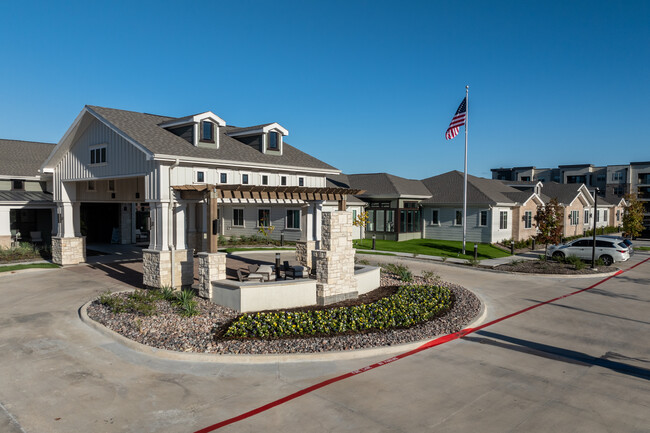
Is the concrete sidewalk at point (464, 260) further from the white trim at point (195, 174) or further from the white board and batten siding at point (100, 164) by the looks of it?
the white board and batten siding at point (100, 164)

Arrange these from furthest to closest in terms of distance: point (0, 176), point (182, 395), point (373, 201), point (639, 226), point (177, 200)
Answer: point (639, 226) < point (373, 201) < point (0, 176) < point (177, 200) < point (182, 395)

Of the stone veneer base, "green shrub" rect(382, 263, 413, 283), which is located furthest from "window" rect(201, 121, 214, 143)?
"green shrub" rect(382, 263, 413, 283)

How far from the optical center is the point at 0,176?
27.1m

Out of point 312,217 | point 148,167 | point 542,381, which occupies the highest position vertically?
point 148,167

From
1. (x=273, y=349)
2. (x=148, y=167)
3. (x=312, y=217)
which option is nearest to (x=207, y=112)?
(x=148, y=167)

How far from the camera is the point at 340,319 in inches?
492

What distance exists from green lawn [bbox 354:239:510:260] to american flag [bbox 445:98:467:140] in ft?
25.6

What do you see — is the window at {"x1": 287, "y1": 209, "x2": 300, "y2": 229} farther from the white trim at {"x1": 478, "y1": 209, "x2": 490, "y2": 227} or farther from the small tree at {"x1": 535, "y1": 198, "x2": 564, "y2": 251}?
the small tree at {"x1": 535, "y1": 198, "x2": 564, "y2": 251}

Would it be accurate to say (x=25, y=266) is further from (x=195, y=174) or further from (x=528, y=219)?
(x=528, y=219)

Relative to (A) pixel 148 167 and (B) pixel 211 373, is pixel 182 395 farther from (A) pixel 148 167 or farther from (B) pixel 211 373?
(A) pixel 148 167

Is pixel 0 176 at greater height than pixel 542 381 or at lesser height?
greater

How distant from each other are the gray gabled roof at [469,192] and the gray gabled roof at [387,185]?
94 cm

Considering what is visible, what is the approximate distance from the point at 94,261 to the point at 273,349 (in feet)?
58.5

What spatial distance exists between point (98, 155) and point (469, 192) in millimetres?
27894
